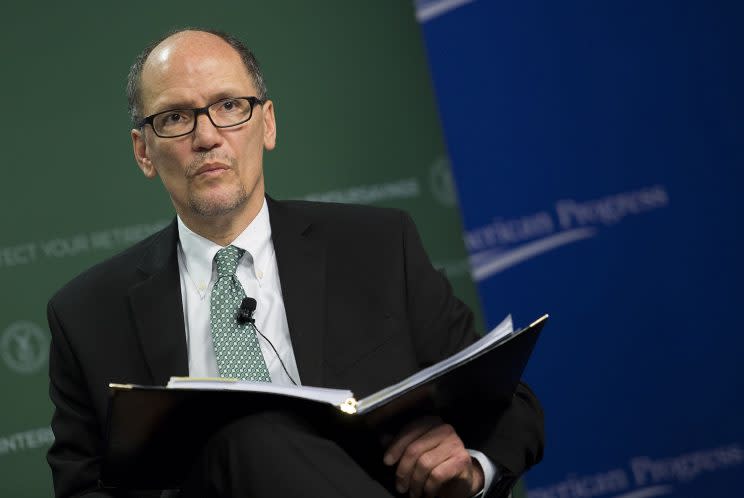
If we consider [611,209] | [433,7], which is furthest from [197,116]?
[611,209]

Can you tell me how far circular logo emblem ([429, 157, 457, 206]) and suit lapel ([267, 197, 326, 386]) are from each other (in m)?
1.69

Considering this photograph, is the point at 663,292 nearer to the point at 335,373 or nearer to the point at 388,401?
the point at 335,373

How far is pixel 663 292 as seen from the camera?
11.8ft

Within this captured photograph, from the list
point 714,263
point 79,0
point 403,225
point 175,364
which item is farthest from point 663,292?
point 79,0

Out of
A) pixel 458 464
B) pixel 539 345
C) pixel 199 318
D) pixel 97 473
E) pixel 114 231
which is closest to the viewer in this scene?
pixel 458 464

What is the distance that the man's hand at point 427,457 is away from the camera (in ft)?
5.99

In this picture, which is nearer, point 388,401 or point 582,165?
point 388,401

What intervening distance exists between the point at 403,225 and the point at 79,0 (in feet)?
7.19

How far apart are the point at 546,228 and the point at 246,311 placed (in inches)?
68.8

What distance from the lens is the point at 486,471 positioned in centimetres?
199

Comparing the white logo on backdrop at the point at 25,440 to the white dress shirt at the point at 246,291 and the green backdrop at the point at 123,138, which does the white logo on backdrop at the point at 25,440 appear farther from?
the white dress shirt at the point at 246,291

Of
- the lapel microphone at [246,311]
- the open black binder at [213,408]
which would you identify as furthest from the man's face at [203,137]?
the open black binder at [213,408]

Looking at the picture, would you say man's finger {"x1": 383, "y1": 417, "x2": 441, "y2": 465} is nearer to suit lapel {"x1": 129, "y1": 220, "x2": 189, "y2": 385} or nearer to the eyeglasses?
suit lapel {"x1": 129, "y1": 220, "x2": 189, "y2": 385}

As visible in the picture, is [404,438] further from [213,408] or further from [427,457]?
[213,408]
